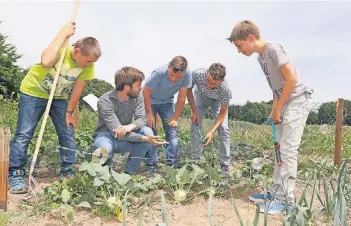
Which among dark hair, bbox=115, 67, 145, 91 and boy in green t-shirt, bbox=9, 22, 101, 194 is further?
dark hair, bbox=115, 67, 145, 91

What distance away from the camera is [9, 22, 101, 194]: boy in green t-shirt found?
337 centimetres

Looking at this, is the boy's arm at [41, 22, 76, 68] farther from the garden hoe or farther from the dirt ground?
the dirt ground

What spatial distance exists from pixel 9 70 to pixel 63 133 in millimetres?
10487

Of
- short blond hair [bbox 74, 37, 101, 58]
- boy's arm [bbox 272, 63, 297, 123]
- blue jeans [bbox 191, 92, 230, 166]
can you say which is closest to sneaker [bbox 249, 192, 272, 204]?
boy's arm [bbox 272, 63, 297, 123]

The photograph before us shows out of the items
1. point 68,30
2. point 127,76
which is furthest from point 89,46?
point 127,76

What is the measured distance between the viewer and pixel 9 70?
43.4ft

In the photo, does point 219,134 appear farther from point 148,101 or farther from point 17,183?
point 17,183

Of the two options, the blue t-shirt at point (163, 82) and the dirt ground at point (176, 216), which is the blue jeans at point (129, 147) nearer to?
the blue t-shirt at point (163, 82)

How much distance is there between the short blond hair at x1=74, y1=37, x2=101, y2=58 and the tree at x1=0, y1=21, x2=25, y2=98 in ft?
32.7

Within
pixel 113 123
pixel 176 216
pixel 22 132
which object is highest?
pixel 113 123

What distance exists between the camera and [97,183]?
9.59ft

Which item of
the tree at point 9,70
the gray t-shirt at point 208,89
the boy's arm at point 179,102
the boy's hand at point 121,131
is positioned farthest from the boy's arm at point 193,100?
the tree at point 9,70

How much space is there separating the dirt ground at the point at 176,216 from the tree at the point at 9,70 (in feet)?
34.7

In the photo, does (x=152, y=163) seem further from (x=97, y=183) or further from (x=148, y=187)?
(x=97, y=183)
